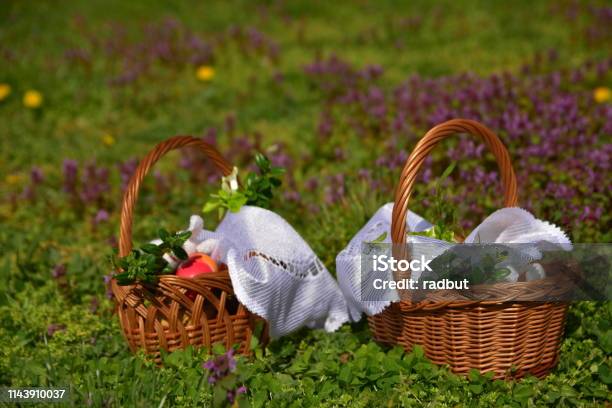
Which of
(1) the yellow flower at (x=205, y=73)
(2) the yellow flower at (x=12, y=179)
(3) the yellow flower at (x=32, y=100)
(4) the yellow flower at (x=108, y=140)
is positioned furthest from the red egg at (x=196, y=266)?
(1) the yellow flower at (x=205, y=73)

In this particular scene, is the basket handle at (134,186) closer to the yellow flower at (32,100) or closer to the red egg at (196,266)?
the red egg at (196,266)

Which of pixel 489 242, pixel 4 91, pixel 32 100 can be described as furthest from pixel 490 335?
pixel 4 91

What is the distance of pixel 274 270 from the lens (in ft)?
11.1

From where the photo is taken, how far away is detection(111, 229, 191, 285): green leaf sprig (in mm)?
3098

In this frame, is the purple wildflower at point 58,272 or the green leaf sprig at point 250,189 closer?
the green leaf sprig at point 250,189

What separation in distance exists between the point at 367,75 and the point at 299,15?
145 inches

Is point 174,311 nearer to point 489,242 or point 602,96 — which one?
point 489,242

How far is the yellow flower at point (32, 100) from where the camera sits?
7125 millimetres

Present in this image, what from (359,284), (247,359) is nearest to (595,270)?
(359,284)

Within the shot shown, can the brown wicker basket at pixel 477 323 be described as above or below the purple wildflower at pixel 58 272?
above

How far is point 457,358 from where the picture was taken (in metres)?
3.08

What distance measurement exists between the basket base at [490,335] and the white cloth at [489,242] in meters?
0.14

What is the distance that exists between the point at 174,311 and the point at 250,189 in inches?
32.6

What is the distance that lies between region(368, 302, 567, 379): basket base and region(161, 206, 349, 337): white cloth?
513 mm
